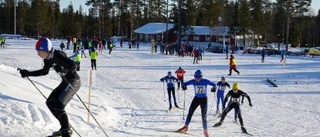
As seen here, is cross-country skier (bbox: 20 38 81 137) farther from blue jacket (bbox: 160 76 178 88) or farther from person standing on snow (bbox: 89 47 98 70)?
person standing on snow (bbox: 89 47 98 70)

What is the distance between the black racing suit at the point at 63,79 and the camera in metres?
6.48

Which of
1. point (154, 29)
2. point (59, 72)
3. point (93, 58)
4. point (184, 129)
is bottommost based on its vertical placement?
point (184, 129)

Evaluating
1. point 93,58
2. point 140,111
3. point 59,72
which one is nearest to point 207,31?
point 93,58

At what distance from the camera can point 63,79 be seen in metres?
6.70

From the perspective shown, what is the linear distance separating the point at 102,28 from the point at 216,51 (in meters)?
36.9

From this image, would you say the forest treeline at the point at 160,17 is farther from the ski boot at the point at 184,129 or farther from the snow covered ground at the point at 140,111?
the ski boot at the point at 184,129

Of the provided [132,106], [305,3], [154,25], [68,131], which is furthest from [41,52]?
[154,25]

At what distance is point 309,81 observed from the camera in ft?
88.0

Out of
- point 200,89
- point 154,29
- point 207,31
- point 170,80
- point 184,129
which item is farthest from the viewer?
point 154,29

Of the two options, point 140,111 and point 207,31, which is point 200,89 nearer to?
point 140,111

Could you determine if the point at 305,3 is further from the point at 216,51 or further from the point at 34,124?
the point at 34,124

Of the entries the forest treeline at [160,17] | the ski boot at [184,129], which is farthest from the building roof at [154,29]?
the ski boot at [184,129]

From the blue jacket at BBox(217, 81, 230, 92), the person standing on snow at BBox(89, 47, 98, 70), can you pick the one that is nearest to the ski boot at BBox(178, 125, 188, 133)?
the blue jacket at BBox(217, 81, 230, 92)

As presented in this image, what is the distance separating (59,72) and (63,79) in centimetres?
21
